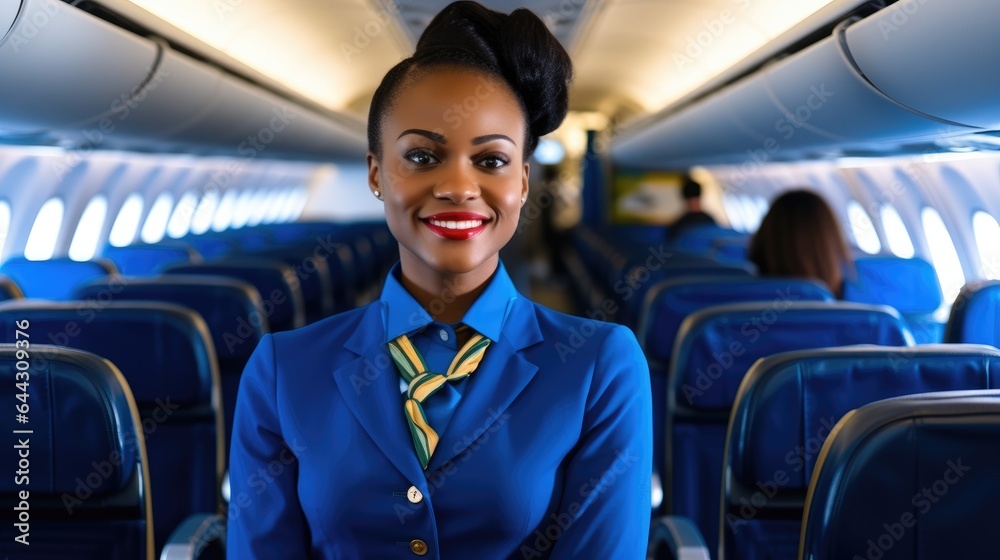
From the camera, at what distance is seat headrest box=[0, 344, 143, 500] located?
81.0 inches

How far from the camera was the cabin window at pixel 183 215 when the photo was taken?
12.4 m

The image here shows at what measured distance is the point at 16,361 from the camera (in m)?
2.04

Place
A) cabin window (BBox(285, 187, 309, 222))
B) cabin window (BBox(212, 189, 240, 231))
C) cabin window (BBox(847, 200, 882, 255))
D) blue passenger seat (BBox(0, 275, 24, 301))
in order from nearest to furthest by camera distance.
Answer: blue passenger seat (BBox(0, 275, 24, 301)) < cabin window (BBox(847, 200, 882, 255)) < cabin window (BBox(212, 189, 240, 231)) < cabin window (BBox(285, 187, 309, 222))

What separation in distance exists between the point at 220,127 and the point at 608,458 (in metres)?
4.92

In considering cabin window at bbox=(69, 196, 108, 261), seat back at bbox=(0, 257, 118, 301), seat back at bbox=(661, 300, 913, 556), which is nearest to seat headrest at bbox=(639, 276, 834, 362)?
seat back at bbox=(661, 300, 913, 556)

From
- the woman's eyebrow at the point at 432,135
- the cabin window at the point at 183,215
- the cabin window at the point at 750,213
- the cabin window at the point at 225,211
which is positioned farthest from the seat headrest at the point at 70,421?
the cabin window at the point at 750,213

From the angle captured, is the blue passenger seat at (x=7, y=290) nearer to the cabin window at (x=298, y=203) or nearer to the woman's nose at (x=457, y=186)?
the woman's nose at (x=457, y=186)

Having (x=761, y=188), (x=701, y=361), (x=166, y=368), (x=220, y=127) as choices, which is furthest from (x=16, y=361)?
(x=761, y=188)

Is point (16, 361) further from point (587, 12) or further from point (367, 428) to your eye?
point (587, 12)

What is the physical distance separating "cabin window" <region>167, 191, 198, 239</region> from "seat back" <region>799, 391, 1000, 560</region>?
1169 cm

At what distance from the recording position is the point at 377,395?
158 cm

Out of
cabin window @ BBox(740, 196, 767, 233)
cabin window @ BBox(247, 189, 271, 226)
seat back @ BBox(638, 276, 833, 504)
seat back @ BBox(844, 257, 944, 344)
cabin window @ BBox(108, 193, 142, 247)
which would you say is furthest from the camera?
cabin window @ BBox(247, 189, 271, 226)

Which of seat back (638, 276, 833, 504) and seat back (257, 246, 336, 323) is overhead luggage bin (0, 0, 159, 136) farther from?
seat back (257, 246, 336, 323)

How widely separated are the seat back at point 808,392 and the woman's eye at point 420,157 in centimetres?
100
